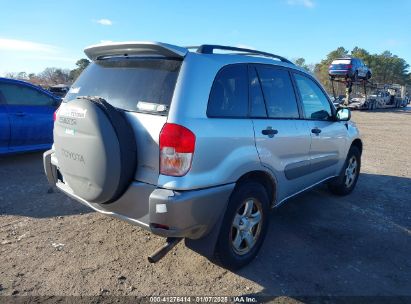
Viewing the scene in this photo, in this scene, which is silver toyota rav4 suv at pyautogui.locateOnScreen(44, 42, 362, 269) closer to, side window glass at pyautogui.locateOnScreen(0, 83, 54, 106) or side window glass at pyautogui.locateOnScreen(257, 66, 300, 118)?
side window glass at pyautogui.locateOnScreen(257, 66, 300, 118)

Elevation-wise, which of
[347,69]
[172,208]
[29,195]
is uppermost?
[347,69]

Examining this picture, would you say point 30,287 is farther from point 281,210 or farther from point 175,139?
point 281,210

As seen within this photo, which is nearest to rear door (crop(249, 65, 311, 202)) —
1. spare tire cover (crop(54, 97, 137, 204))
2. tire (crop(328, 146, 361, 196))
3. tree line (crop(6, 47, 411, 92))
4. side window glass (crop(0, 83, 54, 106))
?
spare tire cover (crop(54, 97, 137, 204))

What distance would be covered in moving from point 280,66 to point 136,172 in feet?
6.61

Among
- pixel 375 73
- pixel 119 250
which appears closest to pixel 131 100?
pixel 119 250

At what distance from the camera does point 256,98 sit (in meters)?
3.42

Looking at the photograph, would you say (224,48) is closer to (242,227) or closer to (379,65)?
(242,227)

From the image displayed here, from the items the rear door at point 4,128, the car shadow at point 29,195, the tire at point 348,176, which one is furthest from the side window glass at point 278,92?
the rear door at point 4,128

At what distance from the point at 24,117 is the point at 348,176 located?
225 inches

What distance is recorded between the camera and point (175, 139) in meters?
2.66

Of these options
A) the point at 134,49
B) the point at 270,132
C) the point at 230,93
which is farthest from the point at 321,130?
the point at 134,49

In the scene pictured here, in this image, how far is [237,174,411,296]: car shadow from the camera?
320 cm

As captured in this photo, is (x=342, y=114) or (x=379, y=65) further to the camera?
(x=379, y=65)

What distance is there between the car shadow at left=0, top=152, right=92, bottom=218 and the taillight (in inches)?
91.5
